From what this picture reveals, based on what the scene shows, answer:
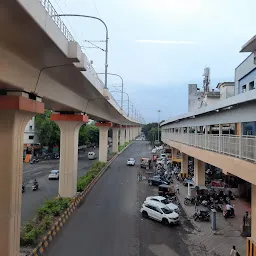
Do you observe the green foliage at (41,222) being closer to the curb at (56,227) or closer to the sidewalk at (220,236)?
the curb at (56,227)

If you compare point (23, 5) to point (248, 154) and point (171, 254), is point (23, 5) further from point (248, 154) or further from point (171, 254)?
point (171, 254)

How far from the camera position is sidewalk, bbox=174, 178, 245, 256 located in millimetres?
12614

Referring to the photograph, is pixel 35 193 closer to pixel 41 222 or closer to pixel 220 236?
pixel 41 222

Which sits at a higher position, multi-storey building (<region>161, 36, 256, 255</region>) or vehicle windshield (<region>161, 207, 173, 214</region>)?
multi-storey building (<region>161, 36, 256, 255</region>)

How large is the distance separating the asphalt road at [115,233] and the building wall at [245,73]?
13087mm

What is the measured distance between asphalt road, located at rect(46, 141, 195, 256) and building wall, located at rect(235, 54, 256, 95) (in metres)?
13.1

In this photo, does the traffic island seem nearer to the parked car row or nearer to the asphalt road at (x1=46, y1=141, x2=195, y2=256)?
the asphalt road at (x1=46, y1=141, x2=195, y2=256)

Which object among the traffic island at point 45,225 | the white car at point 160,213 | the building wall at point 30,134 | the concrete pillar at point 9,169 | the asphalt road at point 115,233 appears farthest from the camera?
the building wall at point 30,134

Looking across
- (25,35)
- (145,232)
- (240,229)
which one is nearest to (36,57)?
(25,35)

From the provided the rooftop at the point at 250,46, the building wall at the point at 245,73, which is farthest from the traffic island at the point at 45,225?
the building wall at the point at 245,73

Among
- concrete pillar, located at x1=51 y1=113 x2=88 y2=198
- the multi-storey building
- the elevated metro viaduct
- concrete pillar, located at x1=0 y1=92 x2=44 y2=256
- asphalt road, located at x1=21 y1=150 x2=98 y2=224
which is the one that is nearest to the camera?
the elevated metro viaduct

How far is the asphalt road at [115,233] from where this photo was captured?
1216 centimetres

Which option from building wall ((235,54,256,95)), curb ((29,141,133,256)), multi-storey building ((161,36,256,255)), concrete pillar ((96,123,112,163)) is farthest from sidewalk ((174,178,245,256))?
concrete pillar ((96,123,112,163))

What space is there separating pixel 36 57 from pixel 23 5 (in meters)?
3.43
